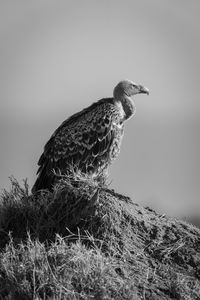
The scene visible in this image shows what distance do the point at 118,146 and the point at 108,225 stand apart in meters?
4.01

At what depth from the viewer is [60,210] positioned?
9.84 m

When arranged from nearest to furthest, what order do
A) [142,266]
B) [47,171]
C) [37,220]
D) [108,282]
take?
[108,282] < [142,266] < [37,220] < [47,171]

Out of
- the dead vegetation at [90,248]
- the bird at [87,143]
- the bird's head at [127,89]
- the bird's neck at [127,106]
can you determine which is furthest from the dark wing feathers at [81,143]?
the dead vegetation at [90,248]

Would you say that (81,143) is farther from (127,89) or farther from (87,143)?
(127,89)

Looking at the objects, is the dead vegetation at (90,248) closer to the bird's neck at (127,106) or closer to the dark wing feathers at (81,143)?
the dark wing feathers at (81,143)

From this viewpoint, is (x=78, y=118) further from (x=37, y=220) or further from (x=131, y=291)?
(x=131, y=291)

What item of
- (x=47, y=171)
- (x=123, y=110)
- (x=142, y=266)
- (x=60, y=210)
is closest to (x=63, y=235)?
(x=60, y=210)

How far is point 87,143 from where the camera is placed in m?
13.4

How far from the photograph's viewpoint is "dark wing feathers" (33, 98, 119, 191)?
13305 mm

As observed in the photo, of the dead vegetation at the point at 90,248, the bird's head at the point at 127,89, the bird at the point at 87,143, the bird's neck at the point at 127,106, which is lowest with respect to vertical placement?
the dead vegetation at the point at 90,248

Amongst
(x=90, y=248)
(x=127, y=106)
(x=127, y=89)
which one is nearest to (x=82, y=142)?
(x=127, y=106)

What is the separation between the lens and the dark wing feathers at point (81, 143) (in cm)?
1330

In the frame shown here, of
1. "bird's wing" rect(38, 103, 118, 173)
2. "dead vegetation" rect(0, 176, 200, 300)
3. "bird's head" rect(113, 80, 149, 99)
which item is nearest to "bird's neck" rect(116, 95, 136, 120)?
"bird's head" rect(113, 80, 149, 99)

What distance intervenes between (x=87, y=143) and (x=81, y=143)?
0.10 meters
